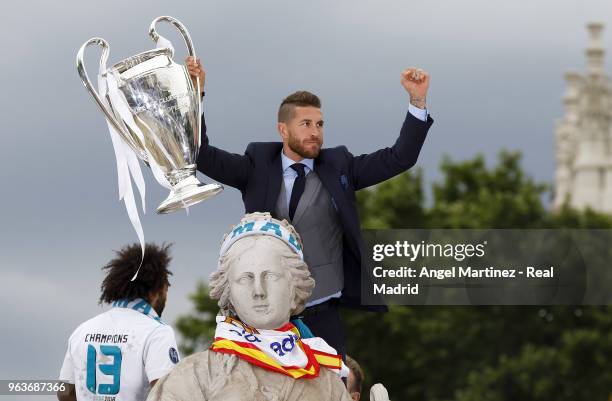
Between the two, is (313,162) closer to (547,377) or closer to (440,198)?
(547,377)

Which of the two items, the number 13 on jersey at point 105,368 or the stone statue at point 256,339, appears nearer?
the stone statue at point 256,339

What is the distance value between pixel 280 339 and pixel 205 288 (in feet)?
114

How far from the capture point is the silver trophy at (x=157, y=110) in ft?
28.7

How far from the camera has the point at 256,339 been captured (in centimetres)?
800

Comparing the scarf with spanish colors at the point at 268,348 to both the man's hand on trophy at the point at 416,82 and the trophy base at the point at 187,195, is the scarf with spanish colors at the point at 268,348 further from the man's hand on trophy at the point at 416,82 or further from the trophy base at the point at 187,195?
the man's hand on trophy at the point at 416,82

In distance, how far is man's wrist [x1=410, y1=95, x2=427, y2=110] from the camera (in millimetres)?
9133

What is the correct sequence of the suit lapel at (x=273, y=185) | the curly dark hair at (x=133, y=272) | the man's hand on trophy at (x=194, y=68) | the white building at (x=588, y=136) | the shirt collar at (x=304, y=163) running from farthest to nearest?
the white building at (x=588, y=136), the curly dark hair at (x=133, y=272), the shirt collar at (x=304, y=163), the suit lapel at (x=273, y=185), the man's hand on trophy at (x=194, y=68)

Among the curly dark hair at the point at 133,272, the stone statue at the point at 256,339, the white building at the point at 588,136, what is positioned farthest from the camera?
the white building at the point at 588,136

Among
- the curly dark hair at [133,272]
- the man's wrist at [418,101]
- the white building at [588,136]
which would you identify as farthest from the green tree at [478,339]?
the white building at [588,136]

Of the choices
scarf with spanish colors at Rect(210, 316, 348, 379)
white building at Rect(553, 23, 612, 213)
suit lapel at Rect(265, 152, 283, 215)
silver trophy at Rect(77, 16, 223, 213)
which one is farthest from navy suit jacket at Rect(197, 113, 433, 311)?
white building at Rect(553, 23, 612, 213)

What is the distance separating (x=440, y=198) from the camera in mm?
46938

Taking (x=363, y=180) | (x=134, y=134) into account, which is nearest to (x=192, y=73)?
(x=134, y=134)

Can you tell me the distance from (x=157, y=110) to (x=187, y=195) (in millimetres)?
523

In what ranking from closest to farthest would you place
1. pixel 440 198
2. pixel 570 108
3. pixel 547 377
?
pixel 547 377 < pixel 440 198 < pixel 570 108
